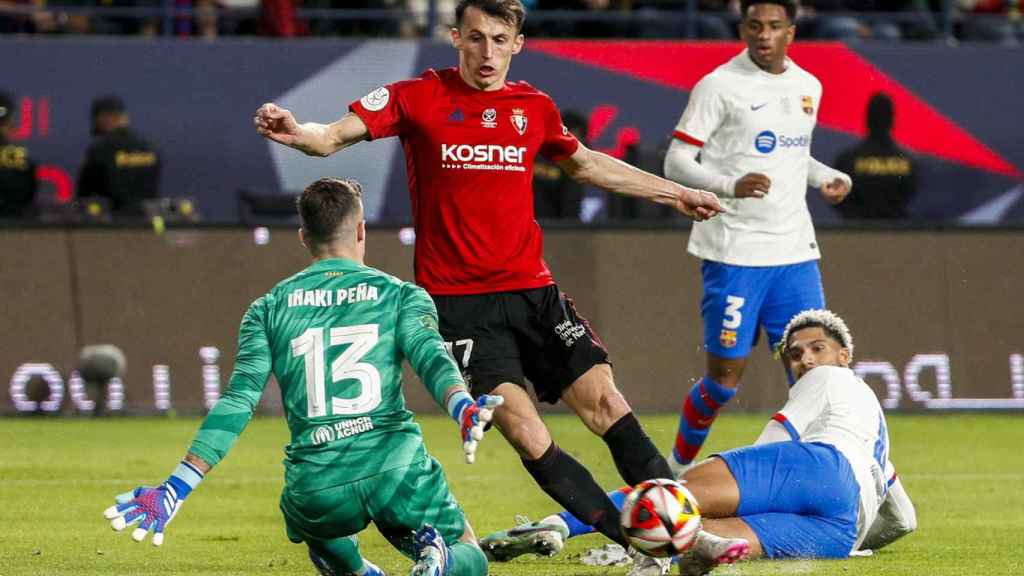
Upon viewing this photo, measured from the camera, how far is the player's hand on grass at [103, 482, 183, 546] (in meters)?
5.61

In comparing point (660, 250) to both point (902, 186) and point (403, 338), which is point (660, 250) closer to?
point (902, 186)

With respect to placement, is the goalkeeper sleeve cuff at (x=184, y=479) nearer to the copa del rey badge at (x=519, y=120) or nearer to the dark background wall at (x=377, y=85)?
the copa del rey badge at (x=519, y=120)

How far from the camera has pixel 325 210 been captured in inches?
254

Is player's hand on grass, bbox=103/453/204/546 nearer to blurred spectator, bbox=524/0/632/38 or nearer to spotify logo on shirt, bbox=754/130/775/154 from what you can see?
spotify logo on shirt, bbox=754/130/775/154

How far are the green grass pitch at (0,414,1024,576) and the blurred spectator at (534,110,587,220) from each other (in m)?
2.74

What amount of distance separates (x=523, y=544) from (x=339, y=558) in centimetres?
119

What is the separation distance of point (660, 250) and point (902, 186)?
2972 millimetres

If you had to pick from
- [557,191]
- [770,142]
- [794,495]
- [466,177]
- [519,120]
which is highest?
[519,120]

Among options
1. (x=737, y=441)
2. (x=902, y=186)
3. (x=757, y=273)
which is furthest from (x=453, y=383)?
(x=902, y=186)

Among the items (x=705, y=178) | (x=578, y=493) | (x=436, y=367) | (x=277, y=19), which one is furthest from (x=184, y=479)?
(x=277, y=19)

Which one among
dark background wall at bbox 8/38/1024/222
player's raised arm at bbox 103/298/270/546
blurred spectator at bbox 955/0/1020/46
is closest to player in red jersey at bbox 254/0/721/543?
player's raised arm at bbox 103/298/270/546

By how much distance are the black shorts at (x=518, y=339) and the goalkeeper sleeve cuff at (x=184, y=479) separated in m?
1.71

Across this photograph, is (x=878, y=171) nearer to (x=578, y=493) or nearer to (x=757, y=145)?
(x=757, y=145)

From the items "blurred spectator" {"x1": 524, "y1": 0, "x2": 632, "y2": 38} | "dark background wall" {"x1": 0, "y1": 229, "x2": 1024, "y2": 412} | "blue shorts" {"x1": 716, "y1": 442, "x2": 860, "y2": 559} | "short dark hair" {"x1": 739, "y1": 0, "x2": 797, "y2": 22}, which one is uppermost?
"short dark hair" {"x1": 739, "y1": 0, "x2": 797, "y2": 22}
